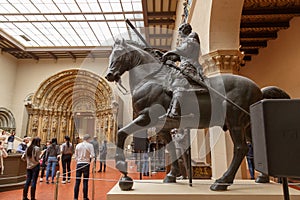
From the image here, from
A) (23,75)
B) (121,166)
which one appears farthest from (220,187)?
(23,75)

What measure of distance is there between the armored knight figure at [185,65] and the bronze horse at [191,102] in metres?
0.10

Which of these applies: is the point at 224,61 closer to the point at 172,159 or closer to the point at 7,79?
the point at 172,159

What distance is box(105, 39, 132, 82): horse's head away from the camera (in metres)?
Answer: 2.67

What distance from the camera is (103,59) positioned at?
21922 millimetres

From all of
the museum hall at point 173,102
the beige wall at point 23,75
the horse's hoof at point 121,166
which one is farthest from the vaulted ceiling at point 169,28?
the horse's hoof at point 121,166

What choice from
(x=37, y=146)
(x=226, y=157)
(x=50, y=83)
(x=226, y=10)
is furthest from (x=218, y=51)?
(x=50, y=83)

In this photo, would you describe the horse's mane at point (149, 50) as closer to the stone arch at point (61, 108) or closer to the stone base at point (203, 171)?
the stone base at point (203, 171)

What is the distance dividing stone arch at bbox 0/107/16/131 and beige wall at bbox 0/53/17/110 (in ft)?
1.83

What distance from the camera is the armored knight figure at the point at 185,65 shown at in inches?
96.3

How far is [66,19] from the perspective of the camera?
1606cm

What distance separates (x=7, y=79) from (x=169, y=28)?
1614cm

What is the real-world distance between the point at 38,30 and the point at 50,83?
6189mm

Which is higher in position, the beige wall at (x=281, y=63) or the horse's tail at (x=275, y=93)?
the beige wall at (x=281, y=63)

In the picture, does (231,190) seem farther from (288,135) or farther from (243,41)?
(243,41)
